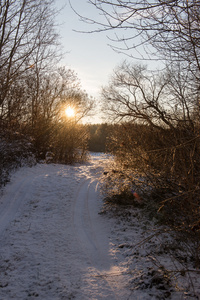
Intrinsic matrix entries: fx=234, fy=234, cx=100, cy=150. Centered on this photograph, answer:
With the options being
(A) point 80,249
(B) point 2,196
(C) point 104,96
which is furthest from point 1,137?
(A) point 80,249

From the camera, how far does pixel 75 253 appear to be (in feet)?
17.7

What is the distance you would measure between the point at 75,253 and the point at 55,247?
56 cm

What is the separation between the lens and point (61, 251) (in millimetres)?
5457

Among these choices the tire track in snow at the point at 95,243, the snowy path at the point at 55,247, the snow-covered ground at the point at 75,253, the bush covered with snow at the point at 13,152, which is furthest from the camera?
the bush covered with snow at the point at 13,152

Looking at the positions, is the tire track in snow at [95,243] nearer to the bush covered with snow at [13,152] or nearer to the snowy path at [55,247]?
the snowy path at [55,247]

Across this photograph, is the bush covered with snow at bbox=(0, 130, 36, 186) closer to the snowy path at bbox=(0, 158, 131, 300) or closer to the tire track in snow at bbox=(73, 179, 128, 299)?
the snowy path at bbox=(0, 158, 131, 300)

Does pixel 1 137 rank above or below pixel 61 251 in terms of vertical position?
above

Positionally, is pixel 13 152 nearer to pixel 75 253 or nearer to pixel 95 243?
pixel 95 243

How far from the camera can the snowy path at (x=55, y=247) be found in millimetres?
3992

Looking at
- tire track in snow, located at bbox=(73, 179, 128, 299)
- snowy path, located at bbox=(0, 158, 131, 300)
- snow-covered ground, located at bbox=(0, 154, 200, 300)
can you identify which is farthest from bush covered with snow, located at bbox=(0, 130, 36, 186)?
tire track in snow, located at bbox=(73, 179, 128, 299)

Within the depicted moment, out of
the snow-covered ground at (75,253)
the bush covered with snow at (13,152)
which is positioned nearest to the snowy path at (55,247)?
the snow-covered ground at (75,253)

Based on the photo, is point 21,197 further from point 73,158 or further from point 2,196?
point 73,158

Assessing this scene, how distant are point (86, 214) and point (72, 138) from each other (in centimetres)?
1368

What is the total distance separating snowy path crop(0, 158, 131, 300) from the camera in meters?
3.99
